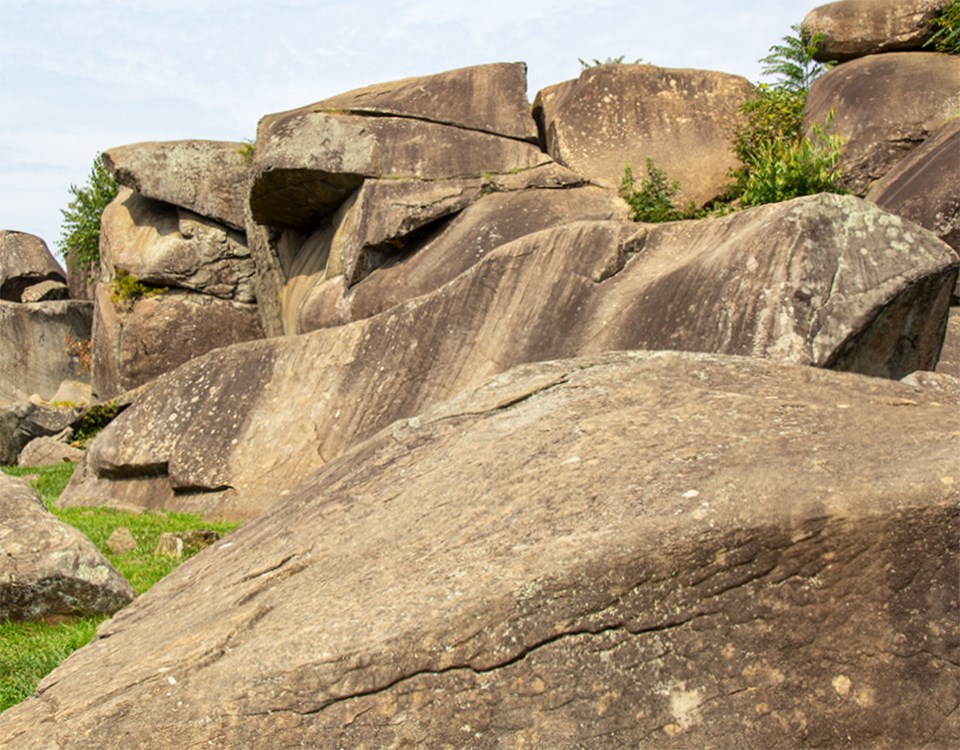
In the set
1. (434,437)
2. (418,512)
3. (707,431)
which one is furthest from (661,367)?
(418,512)

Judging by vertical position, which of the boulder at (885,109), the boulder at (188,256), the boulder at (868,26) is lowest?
the boulder at (188,256)

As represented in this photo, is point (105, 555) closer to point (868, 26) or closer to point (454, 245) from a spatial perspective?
point (454, 245)

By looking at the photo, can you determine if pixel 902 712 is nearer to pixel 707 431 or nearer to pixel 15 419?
pixel 707 431

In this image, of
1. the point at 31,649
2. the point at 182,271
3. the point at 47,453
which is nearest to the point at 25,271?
the point at 182,271

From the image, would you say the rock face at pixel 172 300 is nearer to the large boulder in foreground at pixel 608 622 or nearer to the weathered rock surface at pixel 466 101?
the weathered rock surface at pixel 466 101

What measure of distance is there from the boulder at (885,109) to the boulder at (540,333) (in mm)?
8312

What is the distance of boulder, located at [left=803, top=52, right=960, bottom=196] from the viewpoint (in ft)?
64.8

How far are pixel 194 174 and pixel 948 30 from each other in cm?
1637

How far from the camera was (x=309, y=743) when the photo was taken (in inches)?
180

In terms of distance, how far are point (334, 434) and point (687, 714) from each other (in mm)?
9496

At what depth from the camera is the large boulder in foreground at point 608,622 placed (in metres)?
4.61

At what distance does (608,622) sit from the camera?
4.72 meters

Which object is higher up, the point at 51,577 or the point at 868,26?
the point at 868,26

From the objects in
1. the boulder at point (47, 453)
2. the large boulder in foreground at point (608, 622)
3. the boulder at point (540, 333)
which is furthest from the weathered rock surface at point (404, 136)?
the large boulder in foreground at point (608, 622)
